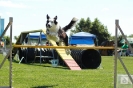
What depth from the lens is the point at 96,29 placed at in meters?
56.3

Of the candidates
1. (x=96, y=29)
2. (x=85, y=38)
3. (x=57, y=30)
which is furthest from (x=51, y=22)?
(x=96, y=29)

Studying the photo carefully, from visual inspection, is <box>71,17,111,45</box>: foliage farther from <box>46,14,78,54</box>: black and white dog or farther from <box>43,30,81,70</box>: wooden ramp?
<box>46,14,78,54</box>: black and white dog

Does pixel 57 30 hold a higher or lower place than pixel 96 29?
lower

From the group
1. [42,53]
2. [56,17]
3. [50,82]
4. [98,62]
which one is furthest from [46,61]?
[50,82]

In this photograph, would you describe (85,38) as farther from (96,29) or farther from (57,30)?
(96,29)

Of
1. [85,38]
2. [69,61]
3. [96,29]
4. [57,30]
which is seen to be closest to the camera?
[57,30]

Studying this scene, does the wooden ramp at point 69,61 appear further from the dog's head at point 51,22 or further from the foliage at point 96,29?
the foliage at point 96,29

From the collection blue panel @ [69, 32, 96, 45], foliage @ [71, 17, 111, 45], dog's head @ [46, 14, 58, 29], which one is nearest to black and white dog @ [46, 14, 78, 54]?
dog's head @ [46, 14, 58, 29]

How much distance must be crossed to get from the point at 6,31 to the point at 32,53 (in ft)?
34.6

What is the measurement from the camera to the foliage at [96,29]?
55062mm

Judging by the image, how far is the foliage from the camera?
181 ft

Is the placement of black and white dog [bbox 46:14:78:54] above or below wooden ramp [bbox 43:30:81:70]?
above

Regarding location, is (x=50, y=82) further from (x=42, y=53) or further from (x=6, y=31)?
(x=42, y=53)

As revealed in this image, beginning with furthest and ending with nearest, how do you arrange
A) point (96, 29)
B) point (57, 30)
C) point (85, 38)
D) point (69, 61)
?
point (96, 29), point (85, 38), point (69, 61), point (57, 30)
